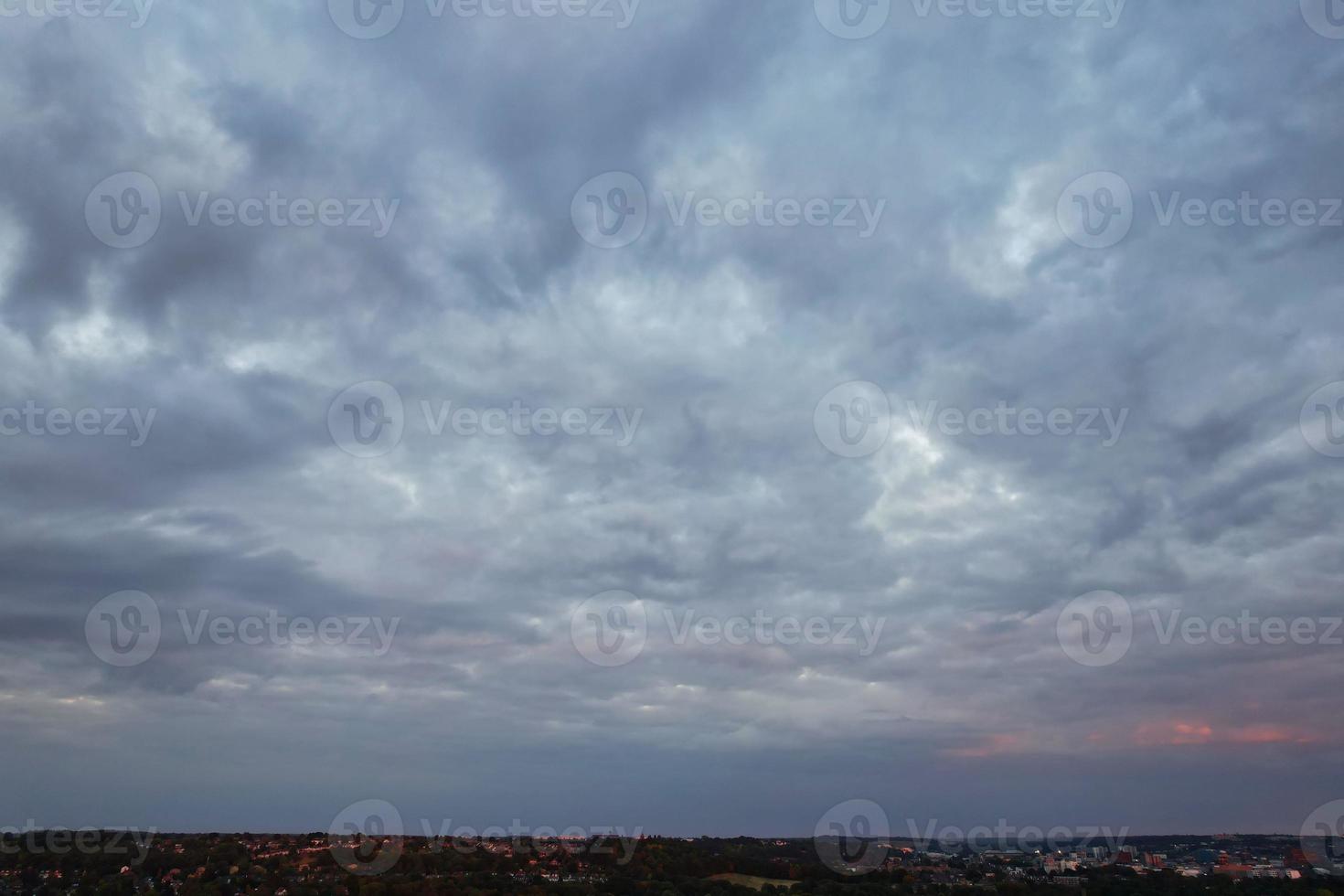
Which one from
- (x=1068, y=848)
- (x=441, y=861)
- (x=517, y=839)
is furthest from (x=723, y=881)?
(x=1068, y=848)

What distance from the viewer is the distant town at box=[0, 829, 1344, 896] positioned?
319 feet

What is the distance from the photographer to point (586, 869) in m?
114

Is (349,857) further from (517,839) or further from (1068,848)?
(1068,848)

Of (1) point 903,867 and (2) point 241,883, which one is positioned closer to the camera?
(2) point 241,883

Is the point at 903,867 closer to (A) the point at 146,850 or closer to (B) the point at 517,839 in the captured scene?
(B) the point at 517,839

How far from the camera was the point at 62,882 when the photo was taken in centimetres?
9944

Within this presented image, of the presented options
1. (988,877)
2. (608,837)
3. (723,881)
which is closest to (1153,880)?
(988,877)

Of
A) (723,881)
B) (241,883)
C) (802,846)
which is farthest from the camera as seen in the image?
(802,846)

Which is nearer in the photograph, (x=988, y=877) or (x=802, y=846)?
(x=988, y=877)

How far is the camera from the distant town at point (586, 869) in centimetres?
9725

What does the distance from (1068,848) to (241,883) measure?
142269 mm

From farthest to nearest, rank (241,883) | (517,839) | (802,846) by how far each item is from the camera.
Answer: (802,846) → (517,839) → (241,883)

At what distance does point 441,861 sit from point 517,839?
4124cm

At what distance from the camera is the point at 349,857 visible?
11881 centimetres
